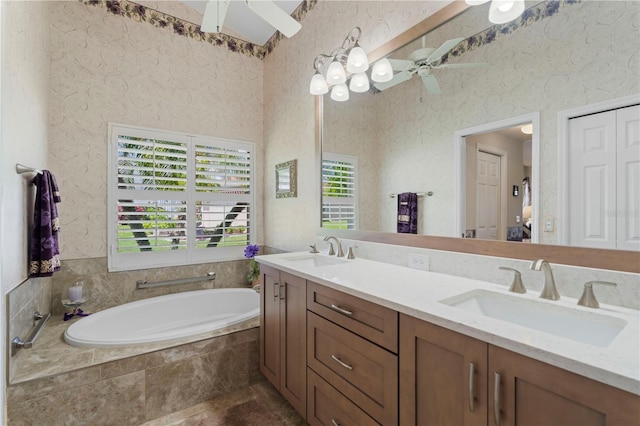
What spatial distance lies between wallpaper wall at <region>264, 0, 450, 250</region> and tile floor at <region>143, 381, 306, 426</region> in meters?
1.23

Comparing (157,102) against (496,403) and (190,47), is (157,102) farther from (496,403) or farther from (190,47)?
(496,403)

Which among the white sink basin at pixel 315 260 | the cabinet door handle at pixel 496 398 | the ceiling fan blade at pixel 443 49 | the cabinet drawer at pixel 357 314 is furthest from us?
the white sink basin at pixel 315 260

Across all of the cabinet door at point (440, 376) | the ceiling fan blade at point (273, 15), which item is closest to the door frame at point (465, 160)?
the cabinet door at point (440, 376)

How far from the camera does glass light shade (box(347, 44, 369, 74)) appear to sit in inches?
74.0

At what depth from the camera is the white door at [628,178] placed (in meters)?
0.98

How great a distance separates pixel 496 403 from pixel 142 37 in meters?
3.64

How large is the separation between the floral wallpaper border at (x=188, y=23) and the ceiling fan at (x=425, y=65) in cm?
129

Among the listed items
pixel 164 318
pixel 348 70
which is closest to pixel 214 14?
pixel 348 70

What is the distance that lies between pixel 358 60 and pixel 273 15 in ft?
1.90

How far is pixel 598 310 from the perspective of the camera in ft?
3.24

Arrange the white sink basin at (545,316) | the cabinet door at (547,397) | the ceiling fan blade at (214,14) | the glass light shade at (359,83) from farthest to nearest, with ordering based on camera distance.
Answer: the glass light shade at (359,83), the ceiling fan blade at (214,14), the white sink basin at (545,316), the cabinet door at (547,397)

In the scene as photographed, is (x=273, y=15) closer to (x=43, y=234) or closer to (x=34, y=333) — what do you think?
(x=43, y=234)

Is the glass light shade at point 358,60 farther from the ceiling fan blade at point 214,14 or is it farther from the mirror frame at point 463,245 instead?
the ceiling fan blade at point 214,14

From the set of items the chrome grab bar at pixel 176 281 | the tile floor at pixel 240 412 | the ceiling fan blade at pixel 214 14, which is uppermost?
the ceiling fan blade at pixel 214 14
